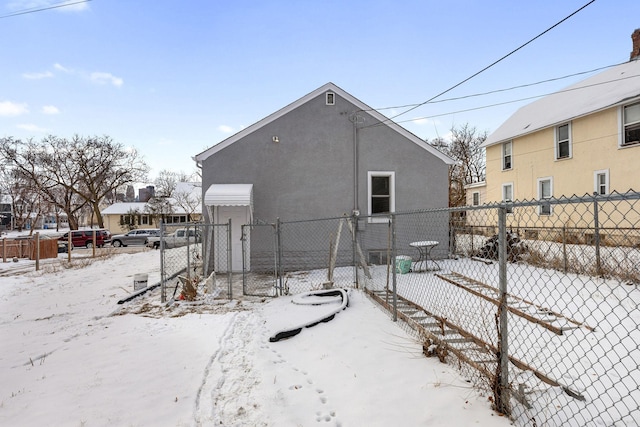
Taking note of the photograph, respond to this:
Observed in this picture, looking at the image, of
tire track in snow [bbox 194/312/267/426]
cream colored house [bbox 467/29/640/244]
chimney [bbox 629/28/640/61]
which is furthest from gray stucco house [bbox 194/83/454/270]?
chimney [bbox 629/28/640/61]

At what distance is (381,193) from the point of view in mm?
11406

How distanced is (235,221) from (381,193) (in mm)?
4925

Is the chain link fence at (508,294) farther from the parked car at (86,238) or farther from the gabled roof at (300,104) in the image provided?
the parked car at (86,238)

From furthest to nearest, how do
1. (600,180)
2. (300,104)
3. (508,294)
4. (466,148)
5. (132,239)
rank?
(466,148) < (132,239) < (600,180) < (300,104) < (508,294)

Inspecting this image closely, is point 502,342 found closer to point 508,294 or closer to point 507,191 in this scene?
point 508,294

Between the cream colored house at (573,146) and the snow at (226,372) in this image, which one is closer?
the snow at (226,372)

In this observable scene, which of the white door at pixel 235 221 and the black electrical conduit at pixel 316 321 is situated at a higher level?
the white door at pixel 235 221

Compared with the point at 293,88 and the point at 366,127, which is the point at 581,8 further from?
the point at 293,88

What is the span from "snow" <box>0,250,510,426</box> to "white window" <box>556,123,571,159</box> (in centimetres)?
1505

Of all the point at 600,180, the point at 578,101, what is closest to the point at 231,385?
the point at 600,180

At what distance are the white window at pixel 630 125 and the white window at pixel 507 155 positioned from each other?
5.95 m

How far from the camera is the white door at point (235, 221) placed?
421 inches

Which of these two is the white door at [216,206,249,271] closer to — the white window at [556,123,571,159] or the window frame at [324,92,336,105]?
the window frame at [324,92,336,105]

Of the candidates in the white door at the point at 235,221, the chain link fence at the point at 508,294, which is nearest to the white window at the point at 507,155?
the chain link fence at the point at 508,294
